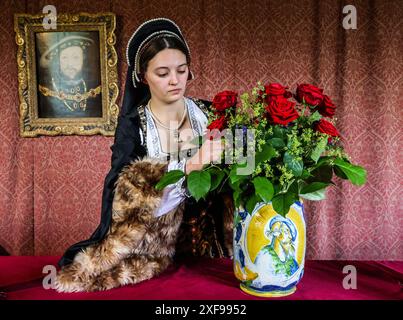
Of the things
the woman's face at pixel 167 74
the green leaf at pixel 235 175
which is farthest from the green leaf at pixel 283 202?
the woman's face at pixel 167 74

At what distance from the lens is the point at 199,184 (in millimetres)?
1046

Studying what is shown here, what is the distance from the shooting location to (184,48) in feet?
4.79

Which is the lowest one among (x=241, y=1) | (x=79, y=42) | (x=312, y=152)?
(x=312, y=152)

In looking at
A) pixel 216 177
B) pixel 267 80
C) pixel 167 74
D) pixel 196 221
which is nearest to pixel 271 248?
pixel 216 177

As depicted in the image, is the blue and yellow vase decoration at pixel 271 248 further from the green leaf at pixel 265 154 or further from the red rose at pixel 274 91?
the red rose at pixel 274 91

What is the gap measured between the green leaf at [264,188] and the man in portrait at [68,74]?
1.65 meters

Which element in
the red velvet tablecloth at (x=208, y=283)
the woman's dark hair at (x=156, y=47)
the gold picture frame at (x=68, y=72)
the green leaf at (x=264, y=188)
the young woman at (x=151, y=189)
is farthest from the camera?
the gold picture frame at (x=68, y=72)

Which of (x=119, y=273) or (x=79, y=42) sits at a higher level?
(x=79, y=42)

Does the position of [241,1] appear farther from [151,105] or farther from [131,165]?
[131,165]

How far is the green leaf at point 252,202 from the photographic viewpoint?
3.45 ft

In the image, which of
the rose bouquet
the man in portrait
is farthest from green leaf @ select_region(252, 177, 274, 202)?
the man in portrait

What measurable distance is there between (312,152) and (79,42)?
1.80 m

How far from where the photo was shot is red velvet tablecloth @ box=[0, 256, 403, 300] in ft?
3.60
